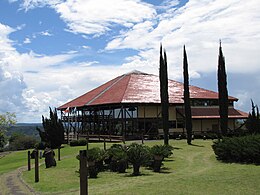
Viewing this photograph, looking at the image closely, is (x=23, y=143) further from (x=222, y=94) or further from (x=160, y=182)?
(x=160, y=182)

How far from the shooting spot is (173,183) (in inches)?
501

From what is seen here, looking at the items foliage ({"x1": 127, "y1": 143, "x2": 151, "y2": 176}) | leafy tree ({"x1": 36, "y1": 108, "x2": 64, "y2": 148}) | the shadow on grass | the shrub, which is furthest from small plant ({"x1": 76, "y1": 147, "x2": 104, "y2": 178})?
the shrub

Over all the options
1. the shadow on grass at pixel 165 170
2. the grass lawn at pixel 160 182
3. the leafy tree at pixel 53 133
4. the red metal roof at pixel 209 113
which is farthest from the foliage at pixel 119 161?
the red metal roof at pixel 209 113

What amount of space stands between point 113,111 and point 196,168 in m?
29.4

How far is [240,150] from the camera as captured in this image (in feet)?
61.4

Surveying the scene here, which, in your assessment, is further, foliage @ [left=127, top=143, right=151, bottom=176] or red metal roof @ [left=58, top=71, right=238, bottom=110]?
red metal roof @ [left=58, top=71, right=238, bottom=110]

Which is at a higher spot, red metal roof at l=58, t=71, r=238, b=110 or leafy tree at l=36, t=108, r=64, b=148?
red metal roof at l=58, t=71, r=238, b=110

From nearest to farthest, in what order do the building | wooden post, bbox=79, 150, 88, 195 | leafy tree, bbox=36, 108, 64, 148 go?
wooden post, bbox=79, 150, 88, 195, leafy tree, bbox=36, 108, 64, 148, the building

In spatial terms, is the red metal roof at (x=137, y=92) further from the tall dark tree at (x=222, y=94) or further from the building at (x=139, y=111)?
the tall dark tree at (x=222, y=94)

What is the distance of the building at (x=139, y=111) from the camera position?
44.7 metres

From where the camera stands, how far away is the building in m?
44.7

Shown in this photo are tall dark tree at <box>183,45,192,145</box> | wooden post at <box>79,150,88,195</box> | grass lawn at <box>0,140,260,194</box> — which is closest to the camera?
wooden post at <box>79,150,88,195</box>

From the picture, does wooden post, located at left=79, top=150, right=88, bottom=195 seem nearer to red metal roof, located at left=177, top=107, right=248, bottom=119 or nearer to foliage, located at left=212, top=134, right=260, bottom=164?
A: foliage, located at left=212, top=134, right=260, bottom=164

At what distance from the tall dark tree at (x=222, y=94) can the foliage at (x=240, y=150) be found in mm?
13345
